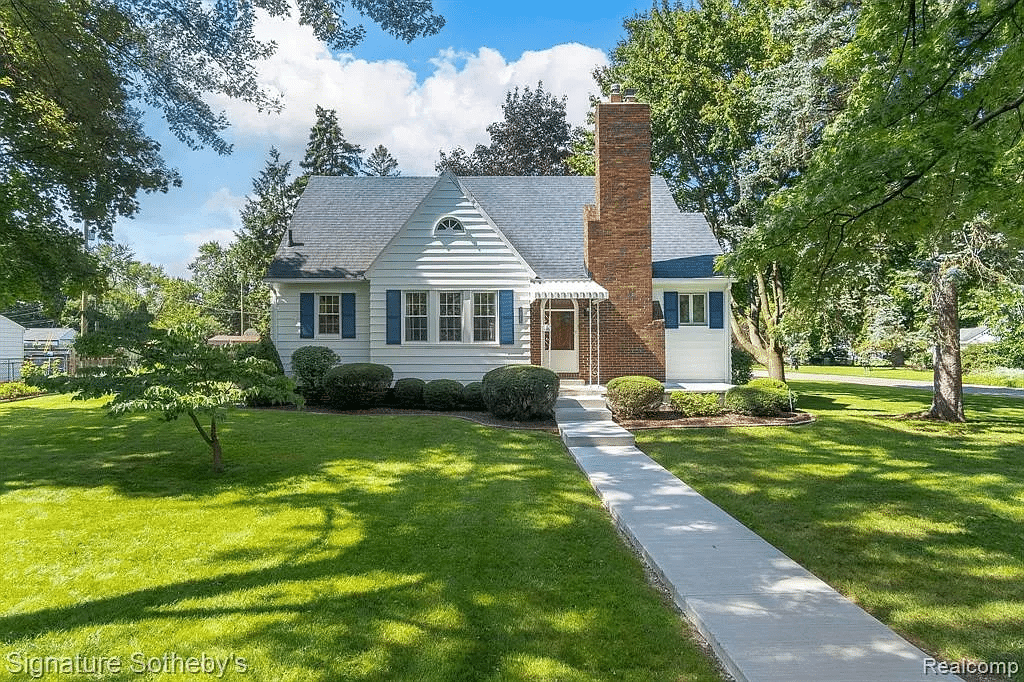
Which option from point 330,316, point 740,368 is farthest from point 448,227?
point 740,368

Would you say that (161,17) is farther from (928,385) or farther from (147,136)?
(928,385)

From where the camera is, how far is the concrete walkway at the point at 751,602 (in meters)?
3.20

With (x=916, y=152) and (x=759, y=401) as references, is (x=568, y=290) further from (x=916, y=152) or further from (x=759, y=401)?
(x=916, y=152)

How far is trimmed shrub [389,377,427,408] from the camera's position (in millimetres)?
14039

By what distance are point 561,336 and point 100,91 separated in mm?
11297

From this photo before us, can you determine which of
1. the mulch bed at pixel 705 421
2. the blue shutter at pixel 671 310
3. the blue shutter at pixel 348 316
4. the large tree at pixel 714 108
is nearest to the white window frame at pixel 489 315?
the blue shutter at pixel 348 316

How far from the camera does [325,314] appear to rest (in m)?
16.5

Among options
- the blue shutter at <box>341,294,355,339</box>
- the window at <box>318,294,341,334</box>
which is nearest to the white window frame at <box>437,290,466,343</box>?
the blue shutter at <box>341,294,355,339</box>

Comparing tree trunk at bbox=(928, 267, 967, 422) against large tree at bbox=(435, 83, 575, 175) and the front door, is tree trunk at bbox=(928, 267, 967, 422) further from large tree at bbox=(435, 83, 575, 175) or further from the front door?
large tree at bbox=(435, 83, 575, 175)

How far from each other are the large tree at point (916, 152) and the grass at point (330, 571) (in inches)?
138

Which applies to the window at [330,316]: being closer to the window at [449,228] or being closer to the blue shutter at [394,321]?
the blue shutter at [394,321]

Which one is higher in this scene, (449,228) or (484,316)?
(449,228)

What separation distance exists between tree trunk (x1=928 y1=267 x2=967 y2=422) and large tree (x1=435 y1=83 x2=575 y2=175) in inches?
972

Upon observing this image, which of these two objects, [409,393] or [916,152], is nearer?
[916,152]
